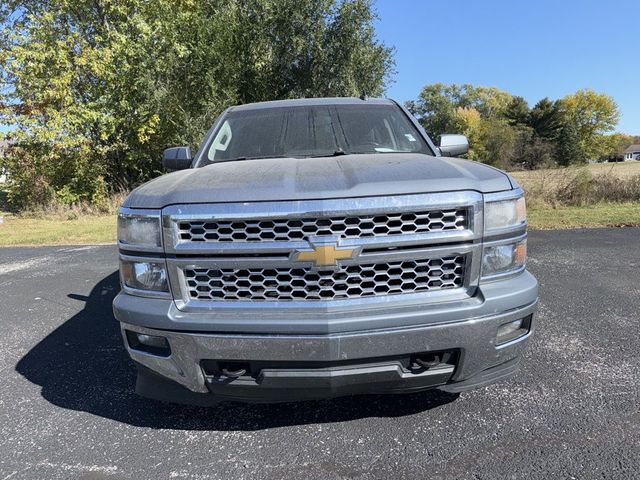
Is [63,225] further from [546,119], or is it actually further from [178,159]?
[546,119]

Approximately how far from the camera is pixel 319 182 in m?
2.21

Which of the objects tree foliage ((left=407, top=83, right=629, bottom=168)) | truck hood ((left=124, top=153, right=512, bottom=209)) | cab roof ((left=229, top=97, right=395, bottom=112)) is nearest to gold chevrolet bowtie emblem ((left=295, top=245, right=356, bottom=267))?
truck hood ((left=124, top=153, right=512, bottom=209))

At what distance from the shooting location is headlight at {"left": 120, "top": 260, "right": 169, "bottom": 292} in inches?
87.4

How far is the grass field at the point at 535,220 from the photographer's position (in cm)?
977

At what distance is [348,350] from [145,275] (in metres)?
1.08

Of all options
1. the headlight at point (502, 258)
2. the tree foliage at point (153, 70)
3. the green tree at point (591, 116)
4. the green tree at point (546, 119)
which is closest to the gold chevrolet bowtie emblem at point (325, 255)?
the headlight at point (502, 258)

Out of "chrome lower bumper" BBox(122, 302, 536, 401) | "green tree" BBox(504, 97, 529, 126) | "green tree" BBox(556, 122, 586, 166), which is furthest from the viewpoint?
"green tree" BBox(504, 97, 529, 126)

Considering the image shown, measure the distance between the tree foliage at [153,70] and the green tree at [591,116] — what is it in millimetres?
77778

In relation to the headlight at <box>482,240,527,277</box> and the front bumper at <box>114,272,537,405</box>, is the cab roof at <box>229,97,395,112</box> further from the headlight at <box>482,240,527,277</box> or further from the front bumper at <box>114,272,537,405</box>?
the front bumper at <box>114,272,537,405</box>

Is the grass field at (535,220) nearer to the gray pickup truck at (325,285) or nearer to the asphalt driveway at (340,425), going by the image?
the asphalt driveway at (340,425)

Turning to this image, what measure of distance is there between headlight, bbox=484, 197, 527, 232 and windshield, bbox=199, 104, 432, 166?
1181 millimetres

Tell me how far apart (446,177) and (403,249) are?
440 mm

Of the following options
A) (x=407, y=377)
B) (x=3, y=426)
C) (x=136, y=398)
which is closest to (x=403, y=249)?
(x=407, y=377)

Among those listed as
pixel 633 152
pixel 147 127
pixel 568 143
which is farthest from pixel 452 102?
pixel 147 127
